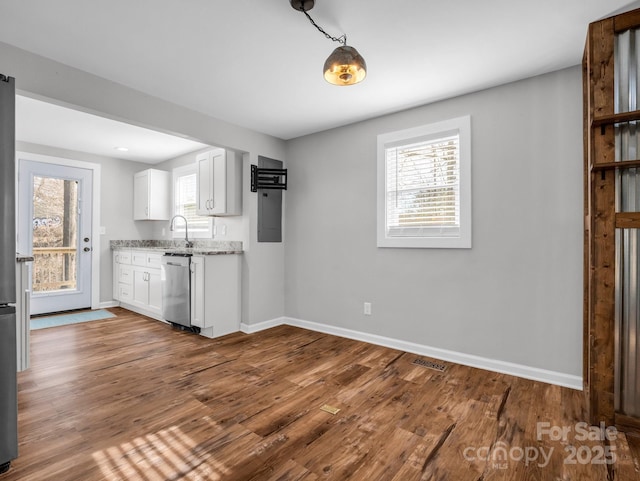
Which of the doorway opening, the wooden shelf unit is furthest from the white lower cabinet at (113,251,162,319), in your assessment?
the wooden shelf unit

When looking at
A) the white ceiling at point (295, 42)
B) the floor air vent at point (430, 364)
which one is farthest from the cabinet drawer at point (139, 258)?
the floor air vent at point (430, 364)

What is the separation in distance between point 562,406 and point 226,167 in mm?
3991

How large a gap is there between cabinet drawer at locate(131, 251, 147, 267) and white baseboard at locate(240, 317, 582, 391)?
188 cm

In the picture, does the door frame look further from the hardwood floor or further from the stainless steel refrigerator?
the stainless steel refrigerator

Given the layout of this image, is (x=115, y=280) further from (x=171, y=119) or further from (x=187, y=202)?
(x=171, y=119)

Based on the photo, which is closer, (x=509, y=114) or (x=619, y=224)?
(x=619, y=224)

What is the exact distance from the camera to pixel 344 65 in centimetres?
188

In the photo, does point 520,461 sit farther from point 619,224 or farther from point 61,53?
point 61,53

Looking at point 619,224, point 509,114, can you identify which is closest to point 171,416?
point 619,224

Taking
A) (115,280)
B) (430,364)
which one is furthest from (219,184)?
(430,364)

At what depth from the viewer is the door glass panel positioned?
15.3ft

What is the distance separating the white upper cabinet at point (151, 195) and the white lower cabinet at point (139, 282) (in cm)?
78

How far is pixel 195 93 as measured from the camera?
3.02 m

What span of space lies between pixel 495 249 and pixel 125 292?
524 centimetres
